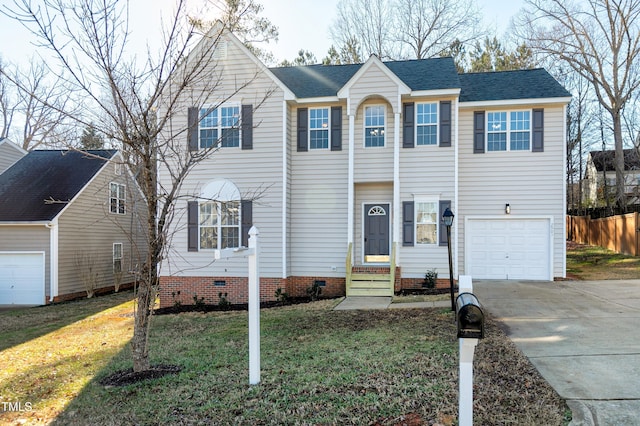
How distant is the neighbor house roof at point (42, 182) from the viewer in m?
16.4

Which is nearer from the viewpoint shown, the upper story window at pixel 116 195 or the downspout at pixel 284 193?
the downspout at pixel 284 193

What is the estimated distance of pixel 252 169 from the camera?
42.8 ft

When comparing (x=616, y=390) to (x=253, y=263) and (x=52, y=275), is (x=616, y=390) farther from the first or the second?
(x=52, y=275)

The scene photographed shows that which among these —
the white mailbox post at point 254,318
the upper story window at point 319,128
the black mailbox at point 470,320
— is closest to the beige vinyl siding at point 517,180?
the upper story window at point 319,128

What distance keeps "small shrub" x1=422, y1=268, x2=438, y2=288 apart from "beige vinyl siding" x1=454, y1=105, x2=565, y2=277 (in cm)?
117

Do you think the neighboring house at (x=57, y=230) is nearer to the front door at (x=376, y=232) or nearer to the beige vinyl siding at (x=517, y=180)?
the front door at (x=376, y=232)

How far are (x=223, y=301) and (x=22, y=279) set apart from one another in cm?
892

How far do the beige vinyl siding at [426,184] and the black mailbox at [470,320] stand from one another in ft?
32.8

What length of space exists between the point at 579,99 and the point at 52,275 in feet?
97.3

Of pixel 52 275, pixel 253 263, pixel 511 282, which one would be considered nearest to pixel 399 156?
pixel 511 282

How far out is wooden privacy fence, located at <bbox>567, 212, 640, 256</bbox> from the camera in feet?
63.2

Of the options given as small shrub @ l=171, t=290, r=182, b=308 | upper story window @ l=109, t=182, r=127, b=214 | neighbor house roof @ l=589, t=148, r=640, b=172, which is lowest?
small shrub @ l=171, t=290, r=182, b=308

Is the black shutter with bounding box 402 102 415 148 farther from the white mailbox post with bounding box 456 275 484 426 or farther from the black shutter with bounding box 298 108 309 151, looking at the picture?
the white mailbox post with bounding box 456 275 484 426

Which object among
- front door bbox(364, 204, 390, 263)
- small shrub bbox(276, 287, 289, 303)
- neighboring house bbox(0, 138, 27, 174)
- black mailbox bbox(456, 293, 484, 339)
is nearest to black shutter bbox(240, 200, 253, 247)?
small shrub bbox(276, 287, 289, 303)
